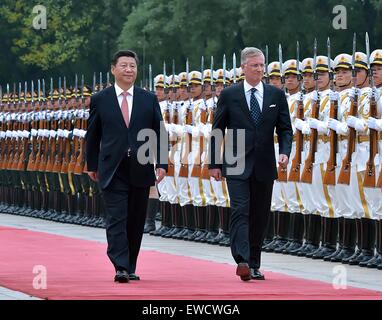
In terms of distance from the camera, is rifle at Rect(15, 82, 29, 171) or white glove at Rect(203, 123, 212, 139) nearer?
white glove at Rect(203, 123, 212, 139)

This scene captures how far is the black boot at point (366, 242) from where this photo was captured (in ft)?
53.5

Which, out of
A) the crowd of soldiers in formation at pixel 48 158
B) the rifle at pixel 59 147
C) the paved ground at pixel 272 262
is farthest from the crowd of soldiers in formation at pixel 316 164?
the rifle at pixel 59 147

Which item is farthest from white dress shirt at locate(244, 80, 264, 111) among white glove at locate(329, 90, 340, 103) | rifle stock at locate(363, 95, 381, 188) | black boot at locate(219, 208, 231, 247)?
black boot at locate(219, 208, 231, 247)

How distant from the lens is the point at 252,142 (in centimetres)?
1406

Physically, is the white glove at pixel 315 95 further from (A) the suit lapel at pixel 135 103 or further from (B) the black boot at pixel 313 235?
(A) the suit lapel at pixel 135 103

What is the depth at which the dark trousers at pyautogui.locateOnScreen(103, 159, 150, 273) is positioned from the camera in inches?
537

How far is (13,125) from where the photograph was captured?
30203 mm

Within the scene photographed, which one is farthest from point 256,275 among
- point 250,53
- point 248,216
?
point 250,53

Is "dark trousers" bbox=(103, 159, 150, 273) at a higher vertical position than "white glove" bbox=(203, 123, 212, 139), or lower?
lower

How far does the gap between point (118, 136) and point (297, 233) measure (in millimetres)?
4766

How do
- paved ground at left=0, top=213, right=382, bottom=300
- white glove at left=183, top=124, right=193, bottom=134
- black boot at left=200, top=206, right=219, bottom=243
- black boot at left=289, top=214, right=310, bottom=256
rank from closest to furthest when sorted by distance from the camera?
paved ground at left=0, top=213, right=382, bottom=300 < black boot at left=289, top=214, right=310, bottom=256 < black boot at left=200, top=206, right=219, bottom=243 < white glove at left=183, top=124, right=193, bottom=134

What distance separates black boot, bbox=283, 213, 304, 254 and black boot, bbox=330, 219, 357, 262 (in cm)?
125

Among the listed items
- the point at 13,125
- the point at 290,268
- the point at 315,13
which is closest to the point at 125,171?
the point at 290,268

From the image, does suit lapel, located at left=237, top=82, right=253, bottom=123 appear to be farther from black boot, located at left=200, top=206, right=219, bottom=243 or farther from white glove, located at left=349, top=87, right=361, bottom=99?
black boot, located at left=200, top=206, right=219, bottom=243
